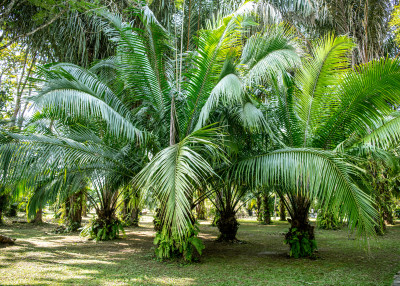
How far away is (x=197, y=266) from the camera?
18.4ft

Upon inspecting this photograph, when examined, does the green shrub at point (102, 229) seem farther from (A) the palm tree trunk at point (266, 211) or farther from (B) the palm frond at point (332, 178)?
(A) the palm tree trunk at point (266, 211)

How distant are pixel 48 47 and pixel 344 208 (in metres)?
10.1

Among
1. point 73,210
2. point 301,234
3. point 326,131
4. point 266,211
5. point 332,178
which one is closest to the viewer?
point 332,178

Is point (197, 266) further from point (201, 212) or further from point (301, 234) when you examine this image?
point (201, 212)

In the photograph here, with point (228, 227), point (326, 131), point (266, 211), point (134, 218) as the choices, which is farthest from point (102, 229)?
point (266, 211)

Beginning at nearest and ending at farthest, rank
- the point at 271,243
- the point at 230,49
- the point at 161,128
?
the point at 230,49 < the point at 161,128 < the point at 271,243

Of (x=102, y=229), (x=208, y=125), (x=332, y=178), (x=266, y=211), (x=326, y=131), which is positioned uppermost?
(x=326, y=131)

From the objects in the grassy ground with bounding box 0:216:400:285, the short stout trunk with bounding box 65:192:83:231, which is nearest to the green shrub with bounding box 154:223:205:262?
the grassy ground with bounding box 0:216:400:285

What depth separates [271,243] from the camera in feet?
28.4

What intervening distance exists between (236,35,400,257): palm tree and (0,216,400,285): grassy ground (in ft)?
2.37

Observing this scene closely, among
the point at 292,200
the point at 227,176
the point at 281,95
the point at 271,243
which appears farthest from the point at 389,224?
the point at 227,176

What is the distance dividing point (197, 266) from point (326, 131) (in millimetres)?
3847

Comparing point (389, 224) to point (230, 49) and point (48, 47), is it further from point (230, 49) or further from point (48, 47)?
point (48, 47)

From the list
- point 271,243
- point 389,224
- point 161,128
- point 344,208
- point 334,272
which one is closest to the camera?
point 344,208
